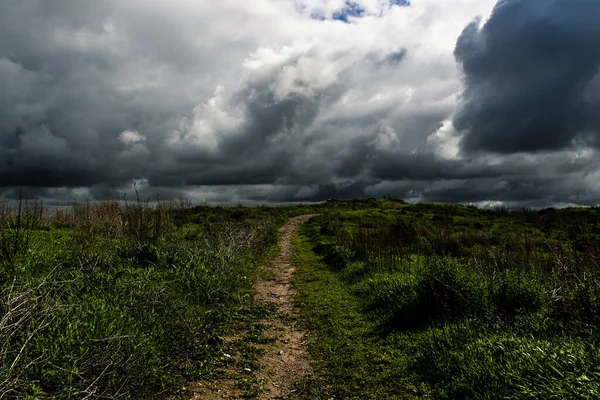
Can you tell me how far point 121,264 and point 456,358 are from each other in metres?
8.63

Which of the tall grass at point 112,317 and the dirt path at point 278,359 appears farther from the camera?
the dirt path at point 278,359

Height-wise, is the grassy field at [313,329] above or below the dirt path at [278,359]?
above

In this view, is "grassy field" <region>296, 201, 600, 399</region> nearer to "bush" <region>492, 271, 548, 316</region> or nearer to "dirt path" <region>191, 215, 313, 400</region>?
"bush" <region>492, 271, 548, 316</region>

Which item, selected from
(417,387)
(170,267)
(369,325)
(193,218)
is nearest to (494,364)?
(417,387)

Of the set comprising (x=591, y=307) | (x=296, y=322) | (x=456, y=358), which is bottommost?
(x=296, y=322)

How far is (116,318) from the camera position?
18.2 ft

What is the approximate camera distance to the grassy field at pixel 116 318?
13.5 ft

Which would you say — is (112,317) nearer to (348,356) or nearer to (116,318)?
(116,318)

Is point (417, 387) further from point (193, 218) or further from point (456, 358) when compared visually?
point (193, 218)

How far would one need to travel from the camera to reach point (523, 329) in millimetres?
6164

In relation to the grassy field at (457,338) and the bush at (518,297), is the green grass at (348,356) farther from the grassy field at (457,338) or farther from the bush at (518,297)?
the bush at (518,297)

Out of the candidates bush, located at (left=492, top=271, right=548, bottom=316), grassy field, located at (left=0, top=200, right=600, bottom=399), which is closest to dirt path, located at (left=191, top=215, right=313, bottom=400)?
grassy field, located at (left=0, top=200, right=600, bottom=399)

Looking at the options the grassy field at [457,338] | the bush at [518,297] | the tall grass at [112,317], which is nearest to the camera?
the tall grass at [112,317]

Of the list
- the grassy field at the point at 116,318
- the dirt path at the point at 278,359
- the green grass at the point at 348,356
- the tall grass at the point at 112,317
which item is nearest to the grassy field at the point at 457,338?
the green grass at the point at 348,356
